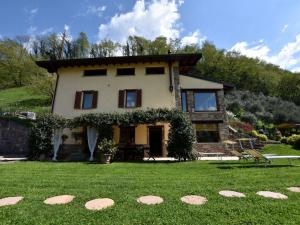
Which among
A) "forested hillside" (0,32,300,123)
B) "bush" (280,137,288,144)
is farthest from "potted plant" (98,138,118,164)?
"forested hillside" (0,32,300,123)

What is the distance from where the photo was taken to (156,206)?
14.5 feet

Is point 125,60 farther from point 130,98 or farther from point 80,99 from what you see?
point 80,99

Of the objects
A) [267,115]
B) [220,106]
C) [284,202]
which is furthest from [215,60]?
[284,202]

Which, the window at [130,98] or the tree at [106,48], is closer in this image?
the window at [130,98]

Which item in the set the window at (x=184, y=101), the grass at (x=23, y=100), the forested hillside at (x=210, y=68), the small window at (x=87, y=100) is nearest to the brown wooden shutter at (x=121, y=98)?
the small window at (x=87, y=100)

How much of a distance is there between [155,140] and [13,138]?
36.2 feet

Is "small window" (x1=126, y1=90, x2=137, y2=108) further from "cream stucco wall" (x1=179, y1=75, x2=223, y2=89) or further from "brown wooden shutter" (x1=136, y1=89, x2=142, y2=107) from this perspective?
"cream stucco wall" (x1=179, y1=75, x2=223, y2=89)

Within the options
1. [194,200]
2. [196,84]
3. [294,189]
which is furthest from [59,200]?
[196,84]

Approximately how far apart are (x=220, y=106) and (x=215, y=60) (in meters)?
25.0

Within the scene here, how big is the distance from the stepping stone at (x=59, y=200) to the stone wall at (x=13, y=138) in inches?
548

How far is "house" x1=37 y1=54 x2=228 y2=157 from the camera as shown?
15.0m

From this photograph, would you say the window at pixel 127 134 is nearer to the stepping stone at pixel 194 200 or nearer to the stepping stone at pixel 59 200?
the stepping stone at pixel 59 200

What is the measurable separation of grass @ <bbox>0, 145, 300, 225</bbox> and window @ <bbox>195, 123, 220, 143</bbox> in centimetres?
898

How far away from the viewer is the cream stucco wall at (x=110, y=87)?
1505 cm
